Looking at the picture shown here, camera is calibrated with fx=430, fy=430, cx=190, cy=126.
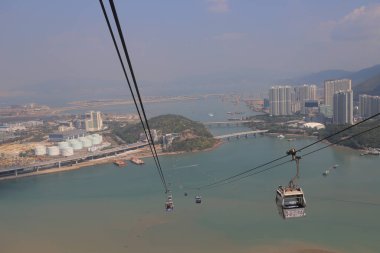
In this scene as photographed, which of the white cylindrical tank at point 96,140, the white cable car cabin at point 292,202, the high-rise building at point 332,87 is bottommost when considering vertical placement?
the white cylindrical tank at point 96,140

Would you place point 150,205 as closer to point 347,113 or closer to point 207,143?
point 207,143

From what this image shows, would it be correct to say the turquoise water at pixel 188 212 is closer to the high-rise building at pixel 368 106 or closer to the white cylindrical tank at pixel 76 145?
the white cylindrical tank at pixel 76 145

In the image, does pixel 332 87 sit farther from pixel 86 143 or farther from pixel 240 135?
pixel 86 143

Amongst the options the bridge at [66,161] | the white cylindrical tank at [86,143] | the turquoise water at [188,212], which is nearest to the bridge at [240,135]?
the bridge at [66,161]

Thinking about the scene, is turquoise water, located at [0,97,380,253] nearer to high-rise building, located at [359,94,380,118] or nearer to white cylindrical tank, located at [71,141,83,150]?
white cylindrical tank, located at [71,141,83,150]

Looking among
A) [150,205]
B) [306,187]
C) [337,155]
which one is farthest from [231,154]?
[150,205]

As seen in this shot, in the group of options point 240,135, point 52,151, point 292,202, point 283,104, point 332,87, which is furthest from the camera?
point 332,87

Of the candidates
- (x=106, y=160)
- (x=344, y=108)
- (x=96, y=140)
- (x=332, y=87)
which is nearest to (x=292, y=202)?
(x=106, y=160)
